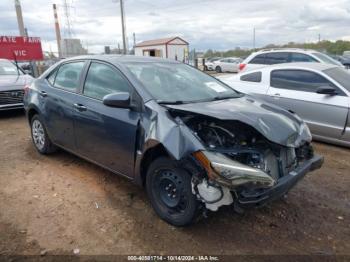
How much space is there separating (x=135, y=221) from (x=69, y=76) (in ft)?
7.74

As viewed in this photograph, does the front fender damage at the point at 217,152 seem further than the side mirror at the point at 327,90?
No

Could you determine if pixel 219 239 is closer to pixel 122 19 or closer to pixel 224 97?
pixel 224 97

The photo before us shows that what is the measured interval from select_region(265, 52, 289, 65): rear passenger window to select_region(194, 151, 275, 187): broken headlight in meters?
7.77

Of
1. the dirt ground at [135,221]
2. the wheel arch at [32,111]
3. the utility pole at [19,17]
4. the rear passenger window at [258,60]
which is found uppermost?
the utility pole at [19,17]

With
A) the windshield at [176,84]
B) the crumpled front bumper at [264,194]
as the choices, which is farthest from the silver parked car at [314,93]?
the crumpled front bumper at [264,194]

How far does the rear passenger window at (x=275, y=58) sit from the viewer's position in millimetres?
9516

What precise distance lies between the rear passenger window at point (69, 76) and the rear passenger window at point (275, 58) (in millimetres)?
6882

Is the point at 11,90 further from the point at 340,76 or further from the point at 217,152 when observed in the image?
the point at 340,76

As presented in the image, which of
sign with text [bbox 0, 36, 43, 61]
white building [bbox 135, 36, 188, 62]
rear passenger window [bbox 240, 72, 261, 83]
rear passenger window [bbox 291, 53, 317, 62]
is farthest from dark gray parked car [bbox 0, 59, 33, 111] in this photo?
white building [bbox 135, 36, 188, 62]

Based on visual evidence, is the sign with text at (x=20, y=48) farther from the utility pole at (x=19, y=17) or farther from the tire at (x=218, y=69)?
the tire at (x=218, y=69)

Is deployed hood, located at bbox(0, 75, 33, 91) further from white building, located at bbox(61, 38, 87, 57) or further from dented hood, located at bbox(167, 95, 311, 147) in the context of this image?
white building, located at bbox(61, 38, 87, 57)

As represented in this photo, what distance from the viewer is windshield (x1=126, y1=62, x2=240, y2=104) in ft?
11.1

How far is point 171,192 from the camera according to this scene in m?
3.03

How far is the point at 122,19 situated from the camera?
75.4 feet
